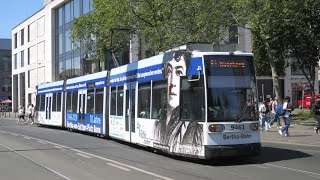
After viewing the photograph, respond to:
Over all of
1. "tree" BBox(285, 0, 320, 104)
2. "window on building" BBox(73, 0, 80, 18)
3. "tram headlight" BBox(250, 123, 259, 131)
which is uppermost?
"window on building" BBox(73, 0, 80, 18)

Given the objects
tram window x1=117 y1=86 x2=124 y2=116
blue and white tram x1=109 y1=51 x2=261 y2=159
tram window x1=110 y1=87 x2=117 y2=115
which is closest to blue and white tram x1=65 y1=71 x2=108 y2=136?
→ tram window x1=110 y1=87 x2=117 y2=115

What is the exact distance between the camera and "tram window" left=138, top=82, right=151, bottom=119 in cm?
1557

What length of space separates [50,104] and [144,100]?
1590 centimetres

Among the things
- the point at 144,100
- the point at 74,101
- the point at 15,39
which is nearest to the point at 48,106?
the point at 74,101

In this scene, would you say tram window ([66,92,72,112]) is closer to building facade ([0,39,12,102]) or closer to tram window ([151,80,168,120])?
tram window ([151,80,168,120])

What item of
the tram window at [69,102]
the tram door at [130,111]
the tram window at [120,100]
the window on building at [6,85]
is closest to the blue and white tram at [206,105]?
the tram door at [130,111]

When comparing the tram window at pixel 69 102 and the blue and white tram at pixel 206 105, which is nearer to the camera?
the blue and white tram at pixel 206 105

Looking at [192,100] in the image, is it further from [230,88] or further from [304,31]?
[304,31]

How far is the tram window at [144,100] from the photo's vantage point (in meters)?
15.6

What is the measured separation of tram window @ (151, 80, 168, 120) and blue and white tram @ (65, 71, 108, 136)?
19.7 ft

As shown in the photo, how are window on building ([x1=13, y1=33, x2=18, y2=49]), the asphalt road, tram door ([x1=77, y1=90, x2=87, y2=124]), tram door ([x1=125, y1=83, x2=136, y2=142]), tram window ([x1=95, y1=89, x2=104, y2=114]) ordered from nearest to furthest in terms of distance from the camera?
the asphalt road, tram door ([x1=125, y1=83, x2=136, y2=142]), tram window ([x1=95, y1=89, x2=104, y2=114]), tram door ([x1=77, y1=90, x2=87, y2=124]), window on building ([x1=13, y1=33, x2=18, y2=49])

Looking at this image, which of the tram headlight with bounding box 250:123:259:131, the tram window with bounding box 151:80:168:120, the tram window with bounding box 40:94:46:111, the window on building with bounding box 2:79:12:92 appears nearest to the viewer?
the tram headlight with bounding box 250:123:259:131

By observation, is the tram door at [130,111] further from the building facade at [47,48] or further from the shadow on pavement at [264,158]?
the building facade at [47,48]

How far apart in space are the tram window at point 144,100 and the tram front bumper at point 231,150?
3.57 m
